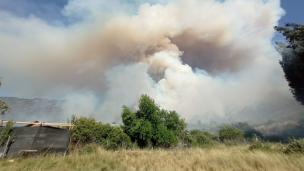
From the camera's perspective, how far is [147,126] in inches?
843

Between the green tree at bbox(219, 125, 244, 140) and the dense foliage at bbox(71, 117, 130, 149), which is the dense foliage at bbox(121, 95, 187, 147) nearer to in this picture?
the dense foliage at bbox(71, 117, 130, 149)

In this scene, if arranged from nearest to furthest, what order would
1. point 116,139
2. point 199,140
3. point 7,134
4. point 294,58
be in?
point 7,134 → point 116,139 → point 294,58 → point 199,140

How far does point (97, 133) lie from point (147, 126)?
24.2 feet

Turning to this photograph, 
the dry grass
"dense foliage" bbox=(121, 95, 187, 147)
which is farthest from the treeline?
the dry grass

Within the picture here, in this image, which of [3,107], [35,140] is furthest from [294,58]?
[3,107]

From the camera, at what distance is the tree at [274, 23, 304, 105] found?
19.8 metres

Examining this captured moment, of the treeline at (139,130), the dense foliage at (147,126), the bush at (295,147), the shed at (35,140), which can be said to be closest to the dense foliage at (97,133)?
the treeline at (139,130)

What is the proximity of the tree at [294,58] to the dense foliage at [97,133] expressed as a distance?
94.0 ft

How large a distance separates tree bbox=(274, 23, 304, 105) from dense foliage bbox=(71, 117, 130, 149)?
94.0 feet

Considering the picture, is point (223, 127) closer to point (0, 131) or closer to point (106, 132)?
point (106, 132)

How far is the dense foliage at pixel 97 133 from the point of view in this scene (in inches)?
650

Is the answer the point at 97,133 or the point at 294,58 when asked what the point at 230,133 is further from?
the point at 97,133

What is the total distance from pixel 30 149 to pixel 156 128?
16007mm

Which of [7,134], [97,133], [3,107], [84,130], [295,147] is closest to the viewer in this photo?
[295,147]
